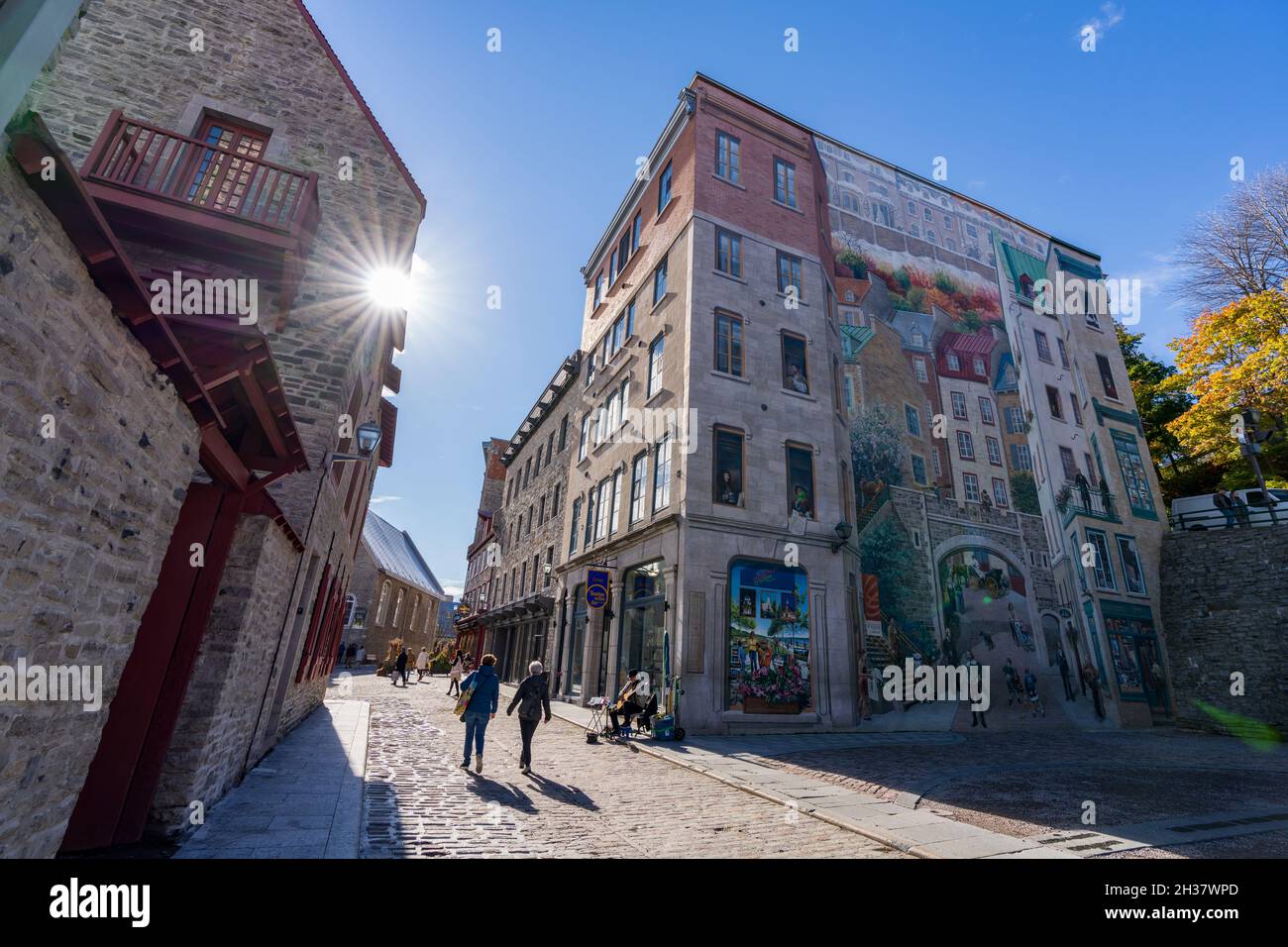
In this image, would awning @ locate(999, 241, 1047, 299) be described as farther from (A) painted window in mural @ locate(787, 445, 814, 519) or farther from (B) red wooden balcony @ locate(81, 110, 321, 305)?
(B) red wooden balcony @ locate(81, 110, 321, 305)

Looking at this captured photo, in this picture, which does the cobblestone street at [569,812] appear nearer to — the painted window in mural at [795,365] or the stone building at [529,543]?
the painted window in mural at [795,365]

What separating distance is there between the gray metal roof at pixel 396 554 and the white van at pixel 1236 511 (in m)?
45.1

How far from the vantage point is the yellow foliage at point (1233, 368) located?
67.0ft

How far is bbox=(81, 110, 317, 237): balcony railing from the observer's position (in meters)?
7.95

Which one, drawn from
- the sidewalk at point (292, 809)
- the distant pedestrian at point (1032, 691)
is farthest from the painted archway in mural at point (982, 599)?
the sidewalk at point (292, 809)

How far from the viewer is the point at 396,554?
49.2 meters

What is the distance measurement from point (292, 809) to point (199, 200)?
8.55 metres

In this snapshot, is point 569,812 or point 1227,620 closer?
point 569,812

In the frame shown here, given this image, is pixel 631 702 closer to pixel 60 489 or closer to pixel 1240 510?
pixel 60 489

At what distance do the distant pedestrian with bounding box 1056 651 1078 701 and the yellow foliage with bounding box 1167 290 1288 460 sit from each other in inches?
414

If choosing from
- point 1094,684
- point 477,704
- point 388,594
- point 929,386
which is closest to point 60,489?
point 477,704
